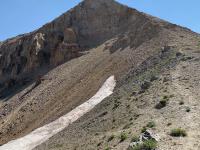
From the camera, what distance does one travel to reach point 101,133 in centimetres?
Answer: 2978

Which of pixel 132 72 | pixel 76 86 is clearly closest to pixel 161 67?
pixel 132 72

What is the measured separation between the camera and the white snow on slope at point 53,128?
4012cm

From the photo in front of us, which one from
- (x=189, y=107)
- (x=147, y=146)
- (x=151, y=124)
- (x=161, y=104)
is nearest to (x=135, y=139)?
(x=147, y=146)

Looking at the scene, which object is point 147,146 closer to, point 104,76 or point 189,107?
point 189,107

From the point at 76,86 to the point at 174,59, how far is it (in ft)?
58.3

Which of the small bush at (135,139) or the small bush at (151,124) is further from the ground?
the small bush at (151,124)

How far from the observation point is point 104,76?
176 feet

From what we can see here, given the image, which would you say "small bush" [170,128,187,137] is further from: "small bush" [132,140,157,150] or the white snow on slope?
the white snow on slope

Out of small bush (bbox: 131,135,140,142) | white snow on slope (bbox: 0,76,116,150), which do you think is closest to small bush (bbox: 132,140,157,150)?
small bush (bbox: 131,135,140,142)

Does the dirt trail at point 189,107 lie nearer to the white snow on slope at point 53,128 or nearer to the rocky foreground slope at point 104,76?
the rocky foreground slope at point 104,76

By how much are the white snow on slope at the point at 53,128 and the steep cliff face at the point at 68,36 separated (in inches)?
976

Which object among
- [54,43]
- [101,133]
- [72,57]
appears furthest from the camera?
[54,43]

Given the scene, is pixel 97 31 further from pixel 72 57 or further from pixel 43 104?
pixel 43 104

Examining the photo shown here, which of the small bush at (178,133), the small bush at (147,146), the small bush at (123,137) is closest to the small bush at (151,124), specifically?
the small bush at (123,137)
